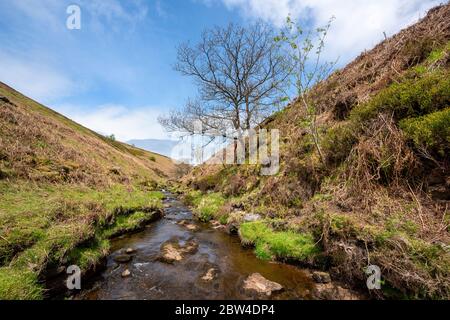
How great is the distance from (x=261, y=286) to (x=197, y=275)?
6.02 ft

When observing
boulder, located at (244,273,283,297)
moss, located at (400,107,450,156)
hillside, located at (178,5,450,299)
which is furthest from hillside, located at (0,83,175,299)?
moss, located at (400,107,450,156)

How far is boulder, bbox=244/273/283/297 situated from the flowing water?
0.54 feet

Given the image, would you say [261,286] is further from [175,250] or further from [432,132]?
[432,132]

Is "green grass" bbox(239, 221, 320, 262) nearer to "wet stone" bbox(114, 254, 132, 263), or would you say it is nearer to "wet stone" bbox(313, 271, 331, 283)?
"wet stone" bbox(313, 271, 331, 283)

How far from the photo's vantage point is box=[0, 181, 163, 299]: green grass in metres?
5.15

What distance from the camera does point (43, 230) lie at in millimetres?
6598

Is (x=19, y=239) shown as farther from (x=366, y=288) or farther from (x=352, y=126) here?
(x=352, y=126)

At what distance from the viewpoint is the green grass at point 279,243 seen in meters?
6.79

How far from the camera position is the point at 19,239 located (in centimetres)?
596

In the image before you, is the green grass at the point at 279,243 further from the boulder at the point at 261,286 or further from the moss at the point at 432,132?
the moss at the point at 432,132

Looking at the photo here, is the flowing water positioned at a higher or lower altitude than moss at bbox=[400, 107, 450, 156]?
lower

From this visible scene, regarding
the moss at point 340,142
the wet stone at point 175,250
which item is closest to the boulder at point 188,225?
the wet stone at point 175,250
